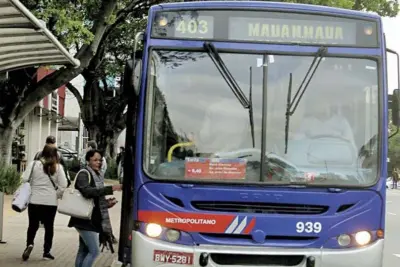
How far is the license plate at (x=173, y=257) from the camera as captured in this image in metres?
5.82

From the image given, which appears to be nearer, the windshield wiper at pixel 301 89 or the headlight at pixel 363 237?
the headlight at pixel 363 237

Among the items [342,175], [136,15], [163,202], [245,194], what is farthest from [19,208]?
[136,15]

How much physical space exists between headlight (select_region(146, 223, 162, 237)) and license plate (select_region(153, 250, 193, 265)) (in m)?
0.17

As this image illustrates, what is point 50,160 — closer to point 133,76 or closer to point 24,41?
point 24,41

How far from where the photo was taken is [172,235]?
5910 mm

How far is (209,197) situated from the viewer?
589 centimetres

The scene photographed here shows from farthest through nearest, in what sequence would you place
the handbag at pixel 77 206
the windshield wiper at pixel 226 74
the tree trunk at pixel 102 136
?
the tree trunk at pixel 102 136 → the handbag at pixel 77 206 → the windshield wiper at pixel 226 74

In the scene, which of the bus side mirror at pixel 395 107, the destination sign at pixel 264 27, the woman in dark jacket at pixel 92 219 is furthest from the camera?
the woman in dark jacket at pixel 92 219

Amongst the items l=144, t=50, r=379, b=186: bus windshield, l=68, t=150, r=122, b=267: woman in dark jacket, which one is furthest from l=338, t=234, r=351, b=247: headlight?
l=68, t=150, r=122, b=267: woman in dark jacket

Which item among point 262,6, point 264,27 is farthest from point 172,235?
point 262,6

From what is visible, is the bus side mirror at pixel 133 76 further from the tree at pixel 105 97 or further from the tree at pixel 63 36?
the tree at pixel 105 97

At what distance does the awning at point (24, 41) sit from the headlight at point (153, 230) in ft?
8.39

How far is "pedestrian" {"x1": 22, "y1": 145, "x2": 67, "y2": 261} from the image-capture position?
9.00 meters

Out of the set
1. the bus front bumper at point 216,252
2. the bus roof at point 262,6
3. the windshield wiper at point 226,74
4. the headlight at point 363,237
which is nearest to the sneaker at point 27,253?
the bus front bumper at point 216,252
